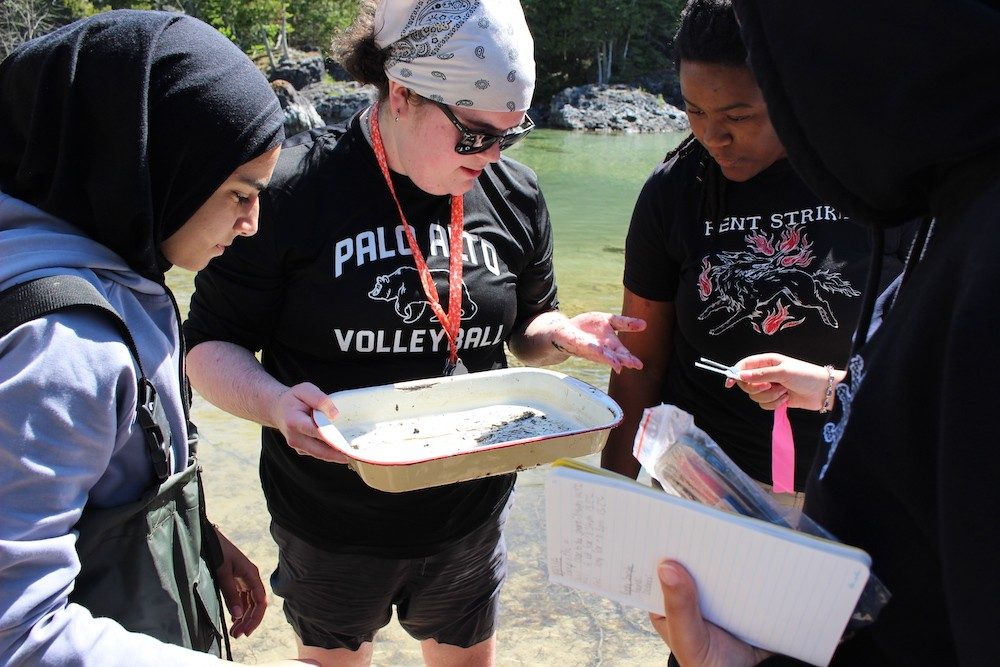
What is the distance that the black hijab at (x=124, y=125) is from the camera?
53.7 inches

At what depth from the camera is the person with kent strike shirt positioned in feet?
7.22

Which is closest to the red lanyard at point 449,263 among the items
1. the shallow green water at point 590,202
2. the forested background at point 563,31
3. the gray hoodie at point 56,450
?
the gray hoodie at point 56,450

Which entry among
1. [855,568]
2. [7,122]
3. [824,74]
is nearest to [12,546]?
[7,122]

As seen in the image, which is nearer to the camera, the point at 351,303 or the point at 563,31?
the point at 351,303

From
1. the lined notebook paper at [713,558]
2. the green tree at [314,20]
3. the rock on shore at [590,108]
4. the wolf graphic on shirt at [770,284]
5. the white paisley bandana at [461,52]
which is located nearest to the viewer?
the lined notebook paper at [713,558]

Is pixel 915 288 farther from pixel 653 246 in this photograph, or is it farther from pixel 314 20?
pixel 314 20

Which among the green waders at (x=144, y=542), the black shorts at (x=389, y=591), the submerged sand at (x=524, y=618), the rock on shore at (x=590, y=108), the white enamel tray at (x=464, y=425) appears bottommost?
the rock on shore at (x=590, y=108)

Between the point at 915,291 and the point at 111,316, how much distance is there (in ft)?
3.55

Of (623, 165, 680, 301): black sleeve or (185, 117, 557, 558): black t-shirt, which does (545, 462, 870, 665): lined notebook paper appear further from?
(623, 165, 680, 301): black sleeve

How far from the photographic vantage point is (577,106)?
1428 inches

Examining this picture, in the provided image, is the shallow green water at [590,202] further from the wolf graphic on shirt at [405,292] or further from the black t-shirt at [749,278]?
the wolf graphic on shirt at [405,292]

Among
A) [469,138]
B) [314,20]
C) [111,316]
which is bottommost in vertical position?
[314,20]

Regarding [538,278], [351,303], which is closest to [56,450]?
[351,303]

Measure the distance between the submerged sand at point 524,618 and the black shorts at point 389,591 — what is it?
60 centimetres
